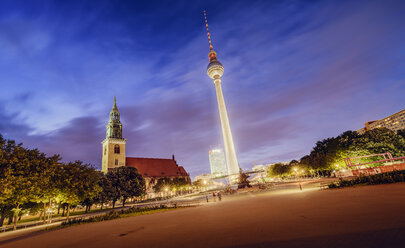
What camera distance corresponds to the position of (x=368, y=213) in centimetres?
911

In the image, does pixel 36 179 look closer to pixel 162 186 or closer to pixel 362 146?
pixel 162 186

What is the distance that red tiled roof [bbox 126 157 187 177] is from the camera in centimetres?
9334

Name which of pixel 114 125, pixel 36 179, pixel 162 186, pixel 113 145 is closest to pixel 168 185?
pixel 162 186

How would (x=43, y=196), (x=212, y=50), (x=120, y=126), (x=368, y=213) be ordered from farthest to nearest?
(x=212, y=50)
(x=120, y=126)
(x=43, y=196)
(x=368, y=213)

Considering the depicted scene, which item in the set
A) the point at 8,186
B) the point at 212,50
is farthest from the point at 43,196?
the point at 212,50

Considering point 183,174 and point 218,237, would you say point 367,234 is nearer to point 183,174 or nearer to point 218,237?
point 218,237

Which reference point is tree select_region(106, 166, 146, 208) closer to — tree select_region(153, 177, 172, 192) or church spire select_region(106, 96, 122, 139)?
tree select_region(153, 177, 172, 192)

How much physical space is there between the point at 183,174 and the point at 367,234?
107 m

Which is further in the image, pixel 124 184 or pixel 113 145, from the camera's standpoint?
pixel 113 145

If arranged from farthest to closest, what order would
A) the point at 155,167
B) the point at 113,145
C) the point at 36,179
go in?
the point at 155,167, the point at 113,145, the point at 36,179

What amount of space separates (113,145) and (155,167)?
1080 inches

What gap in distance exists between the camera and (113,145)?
262ft

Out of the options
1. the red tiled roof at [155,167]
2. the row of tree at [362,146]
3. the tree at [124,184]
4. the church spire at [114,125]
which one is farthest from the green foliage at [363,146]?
the church spire at [114,125]

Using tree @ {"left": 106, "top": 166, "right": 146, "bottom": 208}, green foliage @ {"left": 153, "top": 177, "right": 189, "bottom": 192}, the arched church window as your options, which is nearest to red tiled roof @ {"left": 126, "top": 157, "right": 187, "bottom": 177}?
the arched church window
